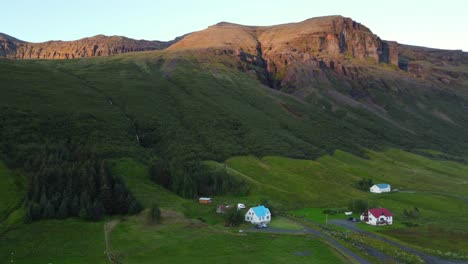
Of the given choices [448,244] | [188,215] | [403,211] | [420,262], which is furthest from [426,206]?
[188,215]

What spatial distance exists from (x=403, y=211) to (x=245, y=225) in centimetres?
6451

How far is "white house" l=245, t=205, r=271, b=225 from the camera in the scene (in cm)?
10244

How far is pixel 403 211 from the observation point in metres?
135

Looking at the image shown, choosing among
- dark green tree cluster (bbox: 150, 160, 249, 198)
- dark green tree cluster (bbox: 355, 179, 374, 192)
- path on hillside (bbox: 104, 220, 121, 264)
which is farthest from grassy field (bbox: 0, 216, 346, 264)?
dark green tree cluster (bbox: 355, 179, 374, 192)

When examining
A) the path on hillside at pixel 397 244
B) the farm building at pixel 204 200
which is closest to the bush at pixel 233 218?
the farm building at pixel 204 200

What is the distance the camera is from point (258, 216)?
102m

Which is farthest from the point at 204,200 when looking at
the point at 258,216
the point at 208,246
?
the point at 208,246

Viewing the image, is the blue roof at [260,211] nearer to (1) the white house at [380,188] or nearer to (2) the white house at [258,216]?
(2) the white house at [258,216]

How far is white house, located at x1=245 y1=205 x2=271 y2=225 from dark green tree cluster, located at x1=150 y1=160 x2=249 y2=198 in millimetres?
29741

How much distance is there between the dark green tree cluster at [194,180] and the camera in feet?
427

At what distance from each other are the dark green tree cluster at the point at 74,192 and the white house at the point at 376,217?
64.3m

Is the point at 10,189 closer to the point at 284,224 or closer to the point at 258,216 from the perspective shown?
the point at 258,216

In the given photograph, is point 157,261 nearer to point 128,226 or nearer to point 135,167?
point 128,226

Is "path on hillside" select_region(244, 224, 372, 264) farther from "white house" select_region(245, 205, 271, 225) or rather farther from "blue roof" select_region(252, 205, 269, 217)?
"blue roof" select_region(252, 205, 269, 217)
